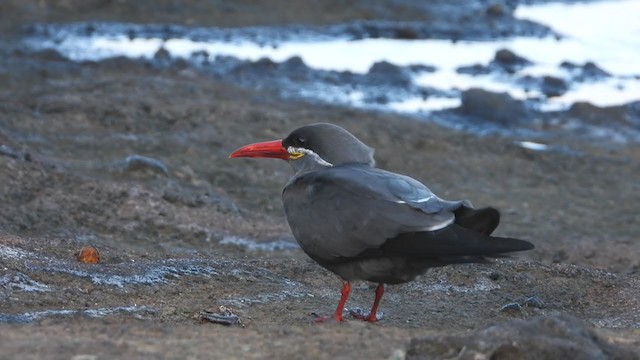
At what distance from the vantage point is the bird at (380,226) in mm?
6188

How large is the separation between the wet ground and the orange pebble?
0.46 feet

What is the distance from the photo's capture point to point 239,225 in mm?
10164

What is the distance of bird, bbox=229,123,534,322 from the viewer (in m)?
6.19

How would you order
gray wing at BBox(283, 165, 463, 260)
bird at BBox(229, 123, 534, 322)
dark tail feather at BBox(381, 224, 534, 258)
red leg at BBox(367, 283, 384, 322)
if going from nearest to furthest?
dark tail feather at BBox(381, 224, 534, 258), bird at BBox(229, 123, 534, 322), gray wing at BBox(283, 165, 463, 260), red leg at BBox(367, 283, 384, 322)

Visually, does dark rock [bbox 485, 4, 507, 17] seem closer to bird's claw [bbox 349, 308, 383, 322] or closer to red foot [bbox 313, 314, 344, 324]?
bird's claw [bbox 349, 308, 383, 322]

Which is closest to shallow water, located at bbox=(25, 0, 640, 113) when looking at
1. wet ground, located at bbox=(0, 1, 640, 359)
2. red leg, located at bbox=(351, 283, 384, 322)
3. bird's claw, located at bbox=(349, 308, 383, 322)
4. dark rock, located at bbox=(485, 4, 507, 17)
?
wet ground, located at bbox=(0, 1, 640, 359)

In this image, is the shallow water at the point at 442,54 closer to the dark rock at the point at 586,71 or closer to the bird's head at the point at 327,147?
the dark rock at the point at 586,71

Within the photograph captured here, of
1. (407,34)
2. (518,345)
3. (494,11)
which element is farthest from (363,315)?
(494,11)

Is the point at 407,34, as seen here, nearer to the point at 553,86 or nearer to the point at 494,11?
the point at 494,11

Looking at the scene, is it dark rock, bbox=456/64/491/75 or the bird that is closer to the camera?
the bird

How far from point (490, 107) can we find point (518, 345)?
397 inches

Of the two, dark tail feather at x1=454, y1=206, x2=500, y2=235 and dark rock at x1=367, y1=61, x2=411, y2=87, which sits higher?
dark tail feather at x1=454, y1=206, x2=500, y2=235

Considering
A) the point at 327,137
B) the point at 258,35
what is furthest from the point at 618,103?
the point at 327,137

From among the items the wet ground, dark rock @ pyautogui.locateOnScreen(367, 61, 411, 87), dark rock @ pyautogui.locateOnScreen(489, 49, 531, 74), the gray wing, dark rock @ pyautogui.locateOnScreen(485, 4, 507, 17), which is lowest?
the wet ground
